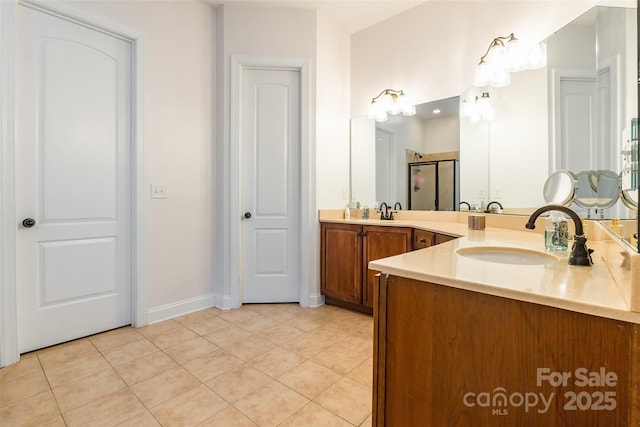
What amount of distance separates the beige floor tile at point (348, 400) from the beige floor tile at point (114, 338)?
1.49 meters

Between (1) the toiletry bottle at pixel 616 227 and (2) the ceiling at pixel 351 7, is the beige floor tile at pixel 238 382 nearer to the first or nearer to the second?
(1) the toiletry bottle at pixel 616 227

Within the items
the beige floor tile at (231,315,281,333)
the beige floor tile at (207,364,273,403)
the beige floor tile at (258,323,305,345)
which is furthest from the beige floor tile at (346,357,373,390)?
the beige floor tile at (231,315,281,333)

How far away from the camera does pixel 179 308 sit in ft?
8.59

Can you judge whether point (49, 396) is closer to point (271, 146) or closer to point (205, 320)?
point (205, 320)

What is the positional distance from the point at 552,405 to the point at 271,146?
8.65ft

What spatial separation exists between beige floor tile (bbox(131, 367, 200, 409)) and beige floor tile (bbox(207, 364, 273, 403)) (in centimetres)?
12

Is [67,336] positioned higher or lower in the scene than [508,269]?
lower

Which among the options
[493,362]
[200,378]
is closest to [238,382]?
[200,378]

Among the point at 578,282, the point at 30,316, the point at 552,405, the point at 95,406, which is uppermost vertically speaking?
the point at 578,282

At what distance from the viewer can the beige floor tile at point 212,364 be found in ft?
5.67

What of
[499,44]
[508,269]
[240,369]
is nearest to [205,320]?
[240,369]

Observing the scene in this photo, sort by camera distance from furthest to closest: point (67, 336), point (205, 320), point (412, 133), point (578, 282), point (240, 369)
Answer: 1. point (412, 133)
2. point (205, 320)
3. point (67, 336)
4. point (240, 369)
5. point (578, 282)

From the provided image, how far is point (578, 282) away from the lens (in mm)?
783

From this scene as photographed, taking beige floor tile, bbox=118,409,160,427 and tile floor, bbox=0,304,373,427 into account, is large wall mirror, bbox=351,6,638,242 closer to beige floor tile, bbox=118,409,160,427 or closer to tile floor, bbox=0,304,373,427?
tile floor, bbox=0,304,373,427
